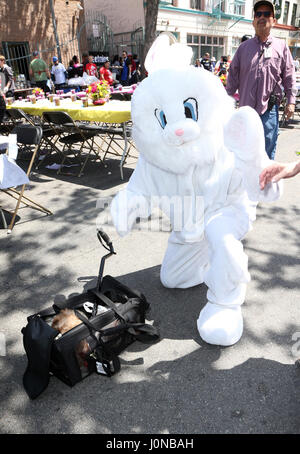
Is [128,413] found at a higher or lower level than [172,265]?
lower

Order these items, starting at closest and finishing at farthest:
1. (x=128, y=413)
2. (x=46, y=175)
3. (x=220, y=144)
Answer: (x=128, y=413), (x=220, y=144), (x=46, y=175)

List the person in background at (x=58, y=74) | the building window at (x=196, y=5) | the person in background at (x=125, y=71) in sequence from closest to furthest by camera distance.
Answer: the person in background at (x=58, y=74) < the person in background at (x=125, y=71) < the building window at (x=196, y=5)

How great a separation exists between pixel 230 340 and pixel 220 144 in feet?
4.13

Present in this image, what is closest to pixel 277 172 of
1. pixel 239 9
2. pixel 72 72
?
pixel 72 72

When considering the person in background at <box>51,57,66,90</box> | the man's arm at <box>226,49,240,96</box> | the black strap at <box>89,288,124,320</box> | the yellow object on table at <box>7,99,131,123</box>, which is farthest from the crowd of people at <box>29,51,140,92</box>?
the black strap at <box>89,288,124,320</box>

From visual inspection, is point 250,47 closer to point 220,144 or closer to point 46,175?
point 220,144

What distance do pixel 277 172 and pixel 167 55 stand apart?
0.99 meters

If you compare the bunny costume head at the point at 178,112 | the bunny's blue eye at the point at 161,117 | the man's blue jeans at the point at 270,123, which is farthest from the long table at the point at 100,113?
the bunny's blue eye at the point at 161,117

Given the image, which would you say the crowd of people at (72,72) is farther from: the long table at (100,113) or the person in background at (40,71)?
the long table at (100,113)

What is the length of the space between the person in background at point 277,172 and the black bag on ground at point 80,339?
1137mm

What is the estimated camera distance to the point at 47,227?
408 centimetres

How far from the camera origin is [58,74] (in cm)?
1345

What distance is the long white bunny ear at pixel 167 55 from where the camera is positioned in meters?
2.02
